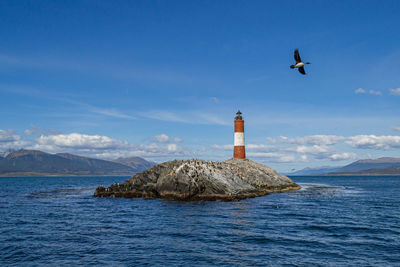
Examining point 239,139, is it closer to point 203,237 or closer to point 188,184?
point 188,184

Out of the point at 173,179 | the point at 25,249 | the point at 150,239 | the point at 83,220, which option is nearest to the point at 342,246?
the point at 150,239

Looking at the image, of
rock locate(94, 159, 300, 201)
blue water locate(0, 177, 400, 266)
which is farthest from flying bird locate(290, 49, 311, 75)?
rock locate(94, 159, 300, 201)

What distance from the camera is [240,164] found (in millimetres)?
59719

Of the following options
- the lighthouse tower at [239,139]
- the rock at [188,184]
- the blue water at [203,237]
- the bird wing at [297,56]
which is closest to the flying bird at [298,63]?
the bird wing at [297,56]

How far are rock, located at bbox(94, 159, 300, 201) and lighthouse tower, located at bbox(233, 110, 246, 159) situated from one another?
931 cm

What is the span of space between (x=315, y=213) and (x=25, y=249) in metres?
→ 24.6

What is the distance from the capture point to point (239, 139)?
63781mm

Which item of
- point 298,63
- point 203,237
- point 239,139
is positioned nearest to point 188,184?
point 203,237

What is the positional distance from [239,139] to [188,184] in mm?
24981

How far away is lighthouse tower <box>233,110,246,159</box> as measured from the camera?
206 feet

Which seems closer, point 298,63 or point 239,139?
point 298,63

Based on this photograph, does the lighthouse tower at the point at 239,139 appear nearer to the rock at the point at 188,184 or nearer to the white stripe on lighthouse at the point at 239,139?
the white stripe on lighthouse at the point at 239,139

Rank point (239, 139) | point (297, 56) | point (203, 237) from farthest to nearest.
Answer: point (239, 139), point (203, 237), point (297, 56)

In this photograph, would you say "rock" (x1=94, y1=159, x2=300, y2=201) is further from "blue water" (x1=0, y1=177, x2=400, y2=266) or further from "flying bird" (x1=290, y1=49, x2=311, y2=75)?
"flying bird" (x1=290, y1=49, x2=311, y2=75)
